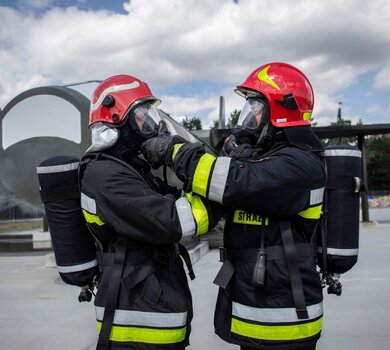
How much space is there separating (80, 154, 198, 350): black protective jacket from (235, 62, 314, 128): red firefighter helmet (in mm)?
729

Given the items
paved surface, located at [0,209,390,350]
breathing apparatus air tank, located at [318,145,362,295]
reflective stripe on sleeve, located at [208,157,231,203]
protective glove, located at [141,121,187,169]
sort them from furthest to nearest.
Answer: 1. paved surface, located at [0,209,390,350]
2. breathing apparatus air tank, located at [318,145,362,295]
3. protective glove, located at [141,121,187,169]
4. reflective stripe on sleeve, located at [208,157,231,203]

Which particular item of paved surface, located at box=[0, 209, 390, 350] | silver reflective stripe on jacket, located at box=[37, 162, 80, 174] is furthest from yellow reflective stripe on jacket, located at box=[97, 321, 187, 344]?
paved surface, located at box=[0, 209, 390, 350]

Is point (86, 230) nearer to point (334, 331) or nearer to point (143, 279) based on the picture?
point (143, 279)

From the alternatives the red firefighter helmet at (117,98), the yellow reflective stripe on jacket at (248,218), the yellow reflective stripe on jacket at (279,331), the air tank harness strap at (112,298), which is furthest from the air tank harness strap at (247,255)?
the red firefighter helmet at (117,98)

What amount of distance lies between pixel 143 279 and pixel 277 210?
727 mm

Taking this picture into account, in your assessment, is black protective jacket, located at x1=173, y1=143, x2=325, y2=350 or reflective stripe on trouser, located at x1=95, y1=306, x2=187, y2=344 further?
reflective stripe on trouser, located at x1=95, y1=306, x2=187, y2=344

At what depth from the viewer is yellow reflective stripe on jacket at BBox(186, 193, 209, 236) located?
2090mm

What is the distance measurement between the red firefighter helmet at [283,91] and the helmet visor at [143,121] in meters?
0.53

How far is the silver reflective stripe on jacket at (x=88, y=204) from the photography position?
2.21m

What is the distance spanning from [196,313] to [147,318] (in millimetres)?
3169

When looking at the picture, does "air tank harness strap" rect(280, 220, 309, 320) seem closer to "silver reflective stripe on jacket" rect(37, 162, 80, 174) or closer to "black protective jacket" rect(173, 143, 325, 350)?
"black protective jacket" rect(173, 143, 325, 350)

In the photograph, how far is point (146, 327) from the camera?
7.08 feet

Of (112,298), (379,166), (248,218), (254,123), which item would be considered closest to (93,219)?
(112,298)

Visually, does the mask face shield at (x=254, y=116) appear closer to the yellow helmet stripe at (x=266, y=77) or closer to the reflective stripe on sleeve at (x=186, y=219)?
the yellow helmet stripe at (x=266, y=77)
